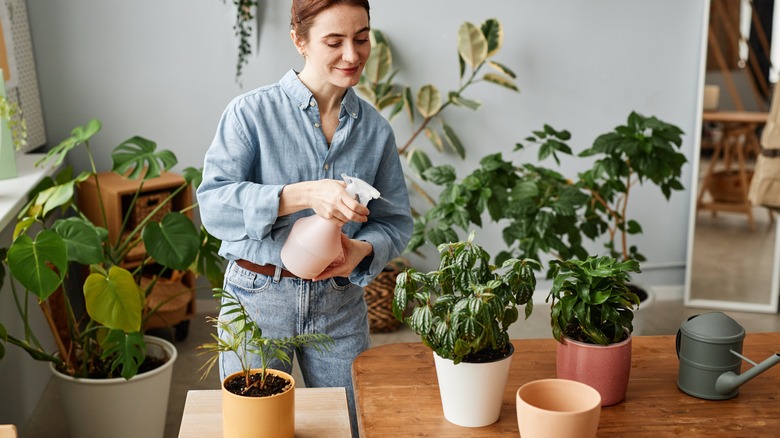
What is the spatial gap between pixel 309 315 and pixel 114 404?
48.8 inches

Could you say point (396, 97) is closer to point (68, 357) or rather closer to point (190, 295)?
point (190, 295)

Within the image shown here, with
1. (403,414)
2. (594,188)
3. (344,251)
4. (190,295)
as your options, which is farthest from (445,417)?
(190,295)

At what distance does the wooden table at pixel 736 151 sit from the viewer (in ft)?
13.8

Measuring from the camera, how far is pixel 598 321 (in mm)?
1447

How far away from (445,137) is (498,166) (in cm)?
94

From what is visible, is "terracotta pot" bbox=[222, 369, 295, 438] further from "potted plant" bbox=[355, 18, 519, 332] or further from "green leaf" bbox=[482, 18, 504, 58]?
"green leaf" bbox=[482, 18, 504, 58]

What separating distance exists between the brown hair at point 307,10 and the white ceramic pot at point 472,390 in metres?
0.70

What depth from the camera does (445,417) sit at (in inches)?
55.1

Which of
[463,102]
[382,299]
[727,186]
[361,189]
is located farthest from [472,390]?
[727,186]

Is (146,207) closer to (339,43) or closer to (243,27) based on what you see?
(243,27)

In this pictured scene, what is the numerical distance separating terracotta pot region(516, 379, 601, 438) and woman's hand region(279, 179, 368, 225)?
0.39m

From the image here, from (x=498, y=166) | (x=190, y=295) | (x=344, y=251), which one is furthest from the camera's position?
(x=190, y=295)

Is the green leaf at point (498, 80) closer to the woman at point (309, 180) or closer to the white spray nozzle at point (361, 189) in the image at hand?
the woman at point (309, 180)

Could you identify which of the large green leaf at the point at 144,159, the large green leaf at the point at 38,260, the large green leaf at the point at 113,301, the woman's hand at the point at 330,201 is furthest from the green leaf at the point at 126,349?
the woman's hand at the point at 330,201
